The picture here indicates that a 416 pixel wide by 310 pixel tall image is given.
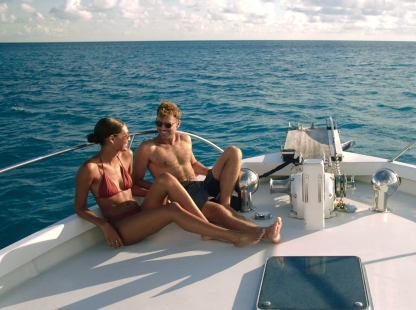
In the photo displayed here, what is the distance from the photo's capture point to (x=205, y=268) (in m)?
2.84

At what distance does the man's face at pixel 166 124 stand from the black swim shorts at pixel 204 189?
1.37 feet

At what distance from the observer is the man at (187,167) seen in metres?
3.41

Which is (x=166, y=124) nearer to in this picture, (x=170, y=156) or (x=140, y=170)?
(x=170, y=156)

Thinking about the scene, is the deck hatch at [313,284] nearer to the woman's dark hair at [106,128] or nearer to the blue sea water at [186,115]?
the woman's dark hair at [106,128]

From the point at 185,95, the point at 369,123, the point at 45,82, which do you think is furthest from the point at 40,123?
the point at 45,82

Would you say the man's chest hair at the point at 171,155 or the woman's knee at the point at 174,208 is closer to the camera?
the woman's knee at the point at 174,208

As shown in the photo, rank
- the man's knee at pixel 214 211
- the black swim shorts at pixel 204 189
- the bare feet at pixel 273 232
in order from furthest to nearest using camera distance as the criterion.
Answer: the black swim shorts at pixel 204 189
the man's knee at pixel 214 211
the bare feet at pixel 273 232

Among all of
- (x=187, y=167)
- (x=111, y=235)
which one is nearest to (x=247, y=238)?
(x=111, y=235)

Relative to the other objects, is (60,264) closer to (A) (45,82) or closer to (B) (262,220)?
(B) (262,220)

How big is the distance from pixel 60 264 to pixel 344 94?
1970cm

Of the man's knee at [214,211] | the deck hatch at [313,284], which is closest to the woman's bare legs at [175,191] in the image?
the man's knee at [214,211]

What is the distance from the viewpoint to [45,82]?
27.9 metres

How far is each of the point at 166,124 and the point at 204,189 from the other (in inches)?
22.1

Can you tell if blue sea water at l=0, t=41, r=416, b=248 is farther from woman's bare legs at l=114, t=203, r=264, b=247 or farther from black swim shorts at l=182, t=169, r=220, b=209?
woman's bare legs at l=114, t=203, r=264, b=247
